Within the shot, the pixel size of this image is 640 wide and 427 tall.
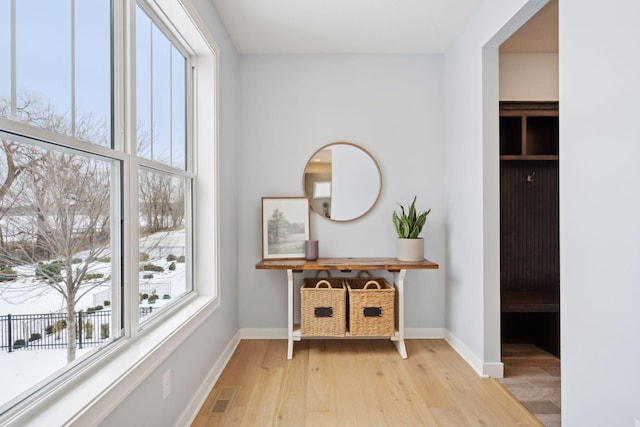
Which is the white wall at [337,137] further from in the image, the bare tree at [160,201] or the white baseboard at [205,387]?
the bare tree at [160,201]

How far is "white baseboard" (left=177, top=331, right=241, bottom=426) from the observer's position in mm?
1856

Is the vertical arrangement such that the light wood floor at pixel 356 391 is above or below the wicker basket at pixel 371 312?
below

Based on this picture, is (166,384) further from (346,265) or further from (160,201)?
(346,265)

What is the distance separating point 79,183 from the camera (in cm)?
125

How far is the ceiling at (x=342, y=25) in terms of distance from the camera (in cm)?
239

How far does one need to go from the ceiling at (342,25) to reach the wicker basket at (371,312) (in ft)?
6.59

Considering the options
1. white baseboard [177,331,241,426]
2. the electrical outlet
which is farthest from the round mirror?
the electrical outlet

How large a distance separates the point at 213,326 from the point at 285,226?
1.03 meters

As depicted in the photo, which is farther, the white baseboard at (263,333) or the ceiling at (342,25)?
the white baseboard at (263,333)

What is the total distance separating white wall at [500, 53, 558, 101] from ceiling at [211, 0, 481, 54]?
54 cm

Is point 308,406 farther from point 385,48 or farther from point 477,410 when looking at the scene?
point 385,48

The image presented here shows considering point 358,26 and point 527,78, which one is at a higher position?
point 358,26
